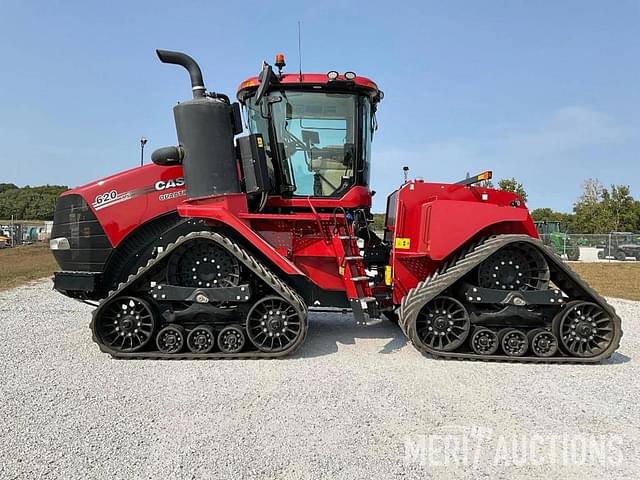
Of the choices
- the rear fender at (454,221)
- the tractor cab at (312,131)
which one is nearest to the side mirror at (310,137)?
the tractor cab at (312,131)

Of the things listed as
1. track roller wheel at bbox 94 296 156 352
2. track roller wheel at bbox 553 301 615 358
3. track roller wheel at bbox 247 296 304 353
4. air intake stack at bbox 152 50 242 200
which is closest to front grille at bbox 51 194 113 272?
track roller wheel at bbox 94 296 156 352

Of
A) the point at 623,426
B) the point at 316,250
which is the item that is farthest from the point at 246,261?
the point at 623,426

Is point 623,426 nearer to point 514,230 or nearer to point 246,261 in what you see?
point 514,230

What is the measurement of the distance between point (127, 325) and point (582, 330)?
497 centimetres

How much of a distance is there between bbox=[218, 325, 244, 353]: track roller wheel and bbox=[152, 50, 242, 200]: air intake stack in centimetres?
153

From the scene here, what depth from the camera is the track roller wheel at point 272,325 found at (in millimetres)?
5137

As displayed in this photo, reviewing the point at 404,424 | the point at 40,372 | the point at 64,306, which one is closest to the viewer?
the point at 404,424

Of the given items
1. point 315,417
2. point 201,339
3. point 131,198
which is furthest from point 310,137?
point 315,417

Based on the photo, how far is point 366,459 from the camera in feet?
9.77

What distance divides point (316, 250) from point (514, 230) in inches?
92.5

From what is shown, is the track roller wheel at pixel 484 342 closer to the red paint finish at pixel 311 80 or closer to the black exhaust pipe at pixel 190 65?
the red paint finish at pixel 311 80

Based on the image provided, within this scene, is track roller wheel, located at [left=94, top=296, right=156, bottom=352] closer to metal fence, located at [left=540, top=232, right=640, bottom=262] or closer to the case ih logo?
the case ih logo

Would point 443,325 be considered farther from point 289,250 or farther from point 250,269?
point 250,269

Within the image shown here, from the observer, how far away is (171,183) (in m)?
5.73
